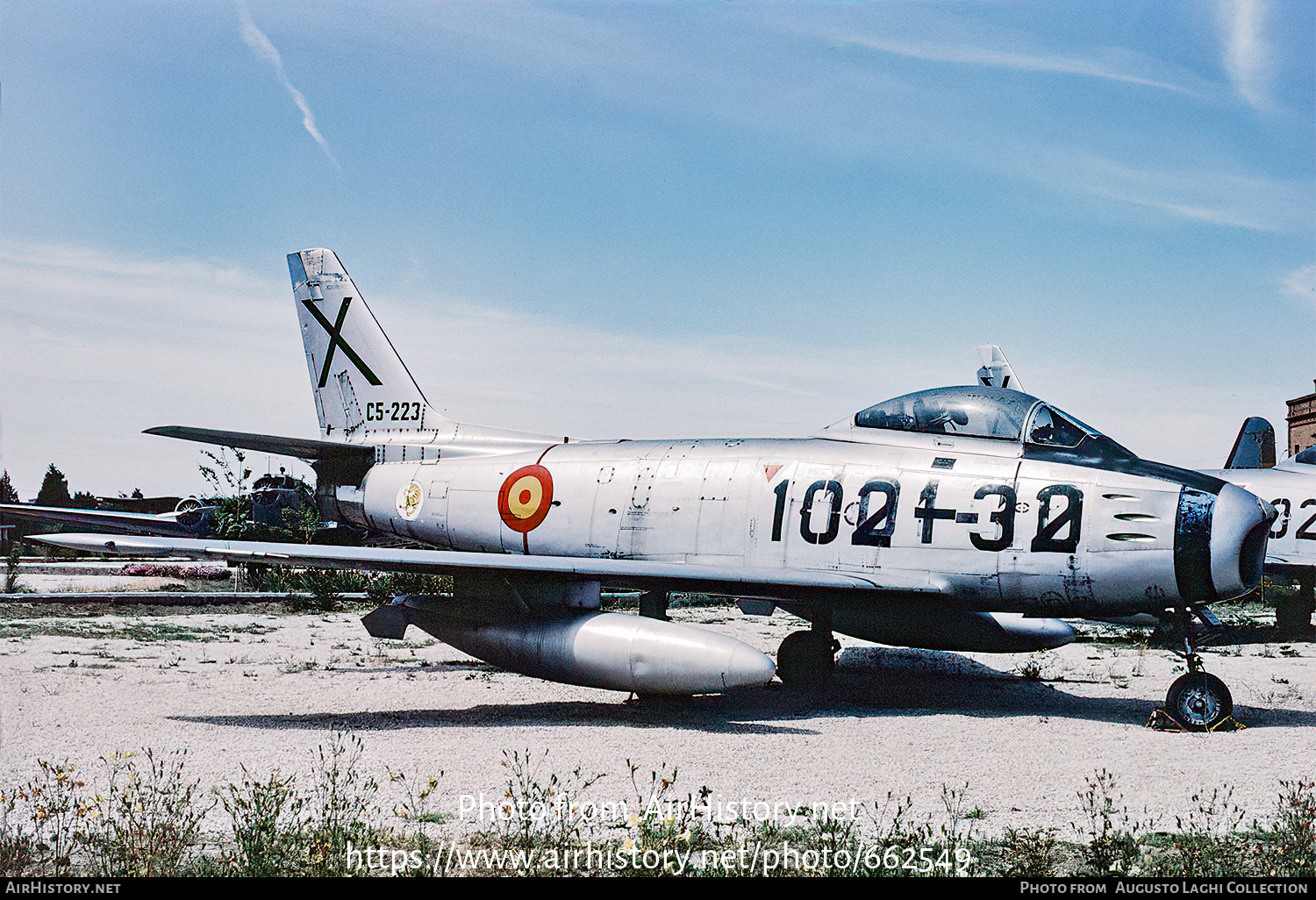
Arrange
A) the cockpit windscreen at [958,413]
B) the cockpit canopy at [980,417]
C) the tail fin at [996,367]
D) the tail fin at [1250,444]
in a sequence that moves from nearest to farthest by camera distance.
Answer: the cockpit canopy at [980,417]
the cockpit windscreen at [958,413]
the tail fin at [1250,444]
the tail fin at [996,367]

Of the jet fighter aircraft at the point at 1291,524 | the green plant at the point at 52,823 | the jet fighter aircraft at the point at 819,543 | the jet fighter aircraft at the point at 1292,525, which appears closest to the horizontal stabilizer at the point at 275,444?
the jet fighter aircraft at the point at 819,543

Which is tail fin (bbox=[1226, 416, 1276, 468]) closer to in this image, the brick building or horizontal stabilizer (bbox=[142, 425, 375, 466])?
horizontal stabilizer (bbox=[142, 425, 375, 466])

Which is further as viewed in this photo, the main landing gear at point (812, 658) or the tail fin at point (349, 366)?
the tail fin at point (349, 366)

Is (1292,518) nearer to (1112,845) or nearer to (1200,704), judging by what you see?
(1200,704)

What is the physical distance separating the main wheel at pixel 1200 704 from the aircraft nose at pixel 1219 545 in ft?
2.55

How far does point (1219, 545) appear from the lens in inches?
350

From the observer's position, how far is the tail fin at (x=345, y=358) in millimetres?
15102

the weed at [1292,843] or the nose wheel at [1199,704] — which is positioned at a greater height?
the nose wheel at [1199,704]

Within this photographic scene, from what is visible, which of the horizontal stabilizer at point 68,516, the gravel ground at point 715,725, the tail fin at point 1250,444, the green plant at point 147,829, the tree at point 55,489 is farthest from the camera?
the tree at point 55,489

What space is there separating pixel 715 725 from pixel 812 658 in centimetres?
331

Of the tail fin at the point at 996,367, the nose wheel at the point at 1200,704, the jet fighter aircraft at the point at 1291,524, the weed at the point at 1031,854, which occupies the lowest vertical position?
the weed at the point at 1031,854

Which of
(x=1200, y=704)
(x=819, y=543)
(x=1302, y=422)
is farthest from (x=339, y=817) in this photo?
(x=1302, y=422)

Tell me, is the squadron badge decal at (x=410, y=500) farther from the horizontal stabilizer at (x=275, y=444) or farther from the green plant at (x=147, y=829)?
the green plant at (x=147, y=829)
